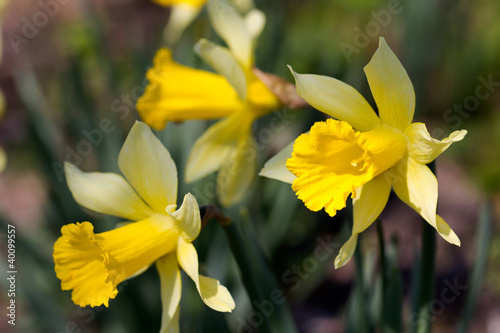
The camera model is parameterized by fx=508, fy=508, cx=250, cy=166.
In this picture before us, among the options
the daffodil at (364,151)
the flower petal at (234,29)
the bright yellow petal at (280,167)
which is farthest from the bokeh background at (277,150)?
the flower petal at (234,29)

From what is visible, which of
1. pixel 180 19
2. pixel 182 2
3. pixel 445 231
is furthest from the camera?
pixel 180 19

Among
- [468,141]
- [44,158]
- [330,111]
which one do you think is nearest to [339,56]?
[468,141]

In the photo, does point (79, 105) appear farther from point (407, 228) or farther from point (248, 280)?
point (407, 228)

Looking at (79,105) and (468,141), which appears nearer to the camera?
(79,105)

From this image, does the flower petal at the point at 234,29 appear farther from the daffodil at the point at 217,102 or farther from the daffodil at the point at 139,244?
the daffodil at the point at 139,244

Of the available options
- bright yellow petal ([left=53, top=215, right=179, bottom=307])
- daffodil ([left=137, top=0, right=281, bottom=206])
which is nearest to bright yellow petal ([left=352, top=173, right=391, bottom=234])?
bright yellow petal ([left=53, top=215, right=179, bottom=307])

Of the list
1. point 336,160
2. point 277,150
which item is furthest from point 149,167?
point 277,150

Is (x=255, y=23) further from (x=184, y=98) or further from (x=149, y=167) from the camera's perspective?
(x=149, y=167)
